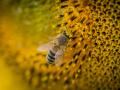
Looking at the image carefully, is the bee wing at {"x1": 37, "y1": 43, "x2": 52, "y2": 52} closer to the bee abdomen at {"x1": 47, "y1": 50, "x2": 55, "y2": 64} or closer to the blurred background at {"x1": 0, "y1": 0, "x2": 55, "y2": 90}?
the bee abdomen at {"x1": 47, "y1": 50, "x2": 55, "y2": 64}

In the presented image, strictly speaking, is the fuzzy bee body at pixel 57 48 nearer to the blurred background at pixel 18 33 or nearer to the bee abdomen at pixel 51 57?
the bee abdomen at pixel 51 57

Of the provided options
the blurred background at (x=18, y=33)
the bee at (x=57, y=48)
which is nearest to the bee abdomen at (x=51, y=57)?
the bee at (x=57, y=48)

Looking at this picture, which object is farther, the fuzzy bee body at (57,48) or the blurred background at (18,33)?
the blurred background at (18,33)

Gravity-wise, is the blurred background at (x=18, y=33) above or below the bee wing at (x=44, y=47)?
above

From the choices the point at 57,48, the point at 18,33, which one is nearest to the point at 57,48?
the point at 57,48

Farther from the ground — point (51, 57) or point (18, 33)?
point (18, 33)

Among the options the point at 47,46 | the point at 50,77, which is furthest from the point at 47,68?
the point at 47,46

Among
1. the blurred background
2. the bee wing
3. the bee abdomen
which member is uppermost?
the blurred background

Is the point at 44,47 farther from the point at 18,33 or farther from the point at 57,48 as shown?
the point at 18,33

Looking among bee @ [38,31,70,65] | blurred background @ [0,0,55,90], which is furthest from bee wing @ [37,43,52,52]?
blurred background @ [0,0,55,90]
